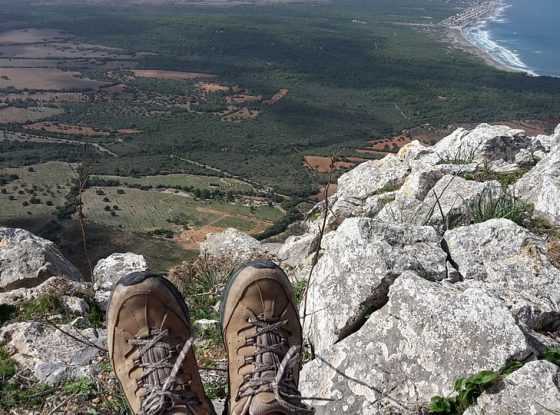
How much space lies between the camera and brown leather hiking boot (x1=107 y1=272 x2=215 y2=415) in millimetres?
3533

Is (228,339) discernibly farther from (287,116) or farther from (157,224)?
(287,116)

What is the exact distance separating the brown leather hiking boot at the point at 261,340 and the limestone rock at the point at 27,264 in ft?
13.7

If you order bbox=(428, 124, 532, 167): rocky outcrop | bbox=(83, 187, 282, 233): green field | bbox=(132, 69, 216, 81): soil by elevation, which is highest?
bbox=(428, 124, 532, 167): rocky outcrop

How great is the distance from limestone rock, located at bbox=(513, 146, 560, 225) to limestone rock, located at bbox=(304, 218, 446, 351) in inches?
63.8

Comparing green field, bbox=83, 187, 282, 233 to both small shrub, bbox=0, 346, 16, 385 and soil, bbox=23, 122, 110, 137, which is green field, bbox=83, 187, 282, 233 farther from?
small shrub, bbox=0, 346, 16, 385

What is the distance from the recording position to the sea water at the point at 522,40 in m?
123

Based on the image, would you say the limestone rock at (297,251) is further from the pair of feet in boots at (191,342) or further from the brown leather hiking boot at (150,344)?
the brown leather hiking boot at (150,344)

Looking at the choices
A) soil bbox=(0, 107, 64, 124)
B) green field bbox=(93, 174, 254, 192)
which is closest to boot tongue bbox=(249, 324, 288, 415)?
green field bbox=(93, 174, 254, 192)

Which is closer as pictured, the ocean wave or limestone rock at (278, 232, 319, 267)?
limestone rock at (278, 232, 319, 267)

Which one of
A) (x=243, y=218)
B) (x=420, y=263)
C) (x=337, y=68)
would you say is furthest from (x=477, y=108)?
(x=420, y=263)

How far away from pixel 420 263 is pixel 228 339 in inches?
72.9

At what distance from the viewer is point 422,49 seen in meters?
Result: 152

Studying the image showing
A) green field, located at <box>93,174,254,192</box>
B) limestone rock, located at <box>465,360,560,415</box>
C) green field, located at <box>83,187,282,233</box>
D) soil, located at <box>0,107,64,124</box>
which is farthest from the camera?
soil, located at <box>0,107,64,124</box>

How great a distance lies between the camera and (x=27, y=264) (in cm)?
726
